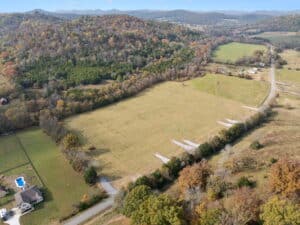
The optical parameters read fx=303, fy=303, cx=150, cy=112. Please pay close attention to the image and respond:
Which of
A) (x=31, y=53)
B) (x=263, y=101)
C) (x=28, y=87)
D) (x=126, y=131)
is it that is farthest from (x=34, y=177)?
(x=31, y=53)

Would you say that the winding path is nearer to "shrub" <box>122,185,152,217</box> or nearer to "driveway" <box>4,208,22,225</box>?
"shrub" <box>122,185,152,217</box>

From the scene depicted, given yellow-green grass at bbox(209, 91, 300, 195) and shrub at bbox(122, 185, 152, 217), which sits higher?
shrub at bbox(122, 185, 152, 217)

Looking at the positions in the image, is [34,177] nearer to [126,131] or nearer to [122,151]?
[122,151]

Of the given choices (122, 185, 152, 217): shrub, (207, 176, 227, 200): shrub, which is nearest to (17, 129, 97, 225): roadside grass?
(122, 185, 152, 217): shrub

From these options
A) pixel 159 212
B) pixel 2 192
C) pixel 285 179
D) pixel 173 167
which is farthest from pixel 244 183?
pixel 2 192

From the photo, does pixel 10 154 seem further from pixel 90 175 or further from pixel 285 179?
pixel 285 179

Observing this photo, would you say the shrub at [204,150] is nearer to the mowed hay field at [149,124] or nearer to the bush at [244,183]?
the mowed hay field at [149,124]

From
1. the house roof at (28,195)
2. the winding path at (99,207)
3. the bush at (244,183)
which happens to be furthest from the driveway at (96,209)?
the bush at (244,183)

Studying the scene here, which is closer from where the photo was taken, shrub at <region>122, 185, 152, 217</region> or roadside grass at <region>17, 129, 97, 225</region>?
shrub at <region>122, 185, 152, 217</region>
